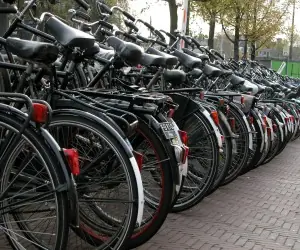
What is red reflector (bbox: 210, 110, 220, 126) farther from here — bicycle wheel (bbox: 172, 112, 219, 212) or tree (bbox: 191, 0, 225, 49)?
tree (bbox: 191, 0, 225, 49)

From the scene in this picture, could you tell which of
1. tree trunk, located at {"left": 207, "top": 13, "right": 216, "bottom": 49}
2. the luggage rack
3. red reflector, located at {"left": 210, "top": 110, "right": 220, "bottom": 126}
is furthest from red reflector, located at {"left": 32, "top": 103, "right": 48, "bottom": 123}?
tree trunk, located at {"left": 207, "top": 13, "right": 216, "bottom": 49}

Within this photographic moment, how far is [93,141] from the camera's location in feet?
11.0

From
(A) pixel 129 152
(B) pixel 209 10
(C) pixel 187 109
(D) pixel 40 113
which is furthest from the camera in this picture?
(B) pixel 209 10

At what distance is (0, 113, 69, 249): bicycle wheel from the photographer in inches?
106

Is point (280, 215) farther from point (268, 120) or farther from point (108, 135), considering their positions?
point (108, 135)

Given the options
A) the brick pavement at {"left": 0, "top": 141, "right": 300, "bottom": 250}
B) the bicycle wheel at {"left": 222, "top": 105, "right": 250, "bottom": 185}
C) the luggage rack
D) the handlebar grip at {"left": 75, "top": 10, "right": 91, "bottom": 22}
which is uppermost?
the handlebar grip at {"left": 75, "top": 10, "right": 91, "bottom": 22}

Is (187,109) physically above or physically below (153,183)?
above

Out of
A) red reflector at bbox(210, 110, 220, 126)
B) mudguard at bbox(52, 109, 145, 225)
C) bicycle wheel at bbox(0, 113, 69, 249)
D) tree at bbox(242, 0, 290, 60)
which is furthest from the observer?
tree at bbox(242, 0, 290, 60)

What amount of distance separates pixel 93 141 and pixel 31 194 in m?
0.61

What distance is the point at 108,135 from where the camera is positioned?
3.15 metres

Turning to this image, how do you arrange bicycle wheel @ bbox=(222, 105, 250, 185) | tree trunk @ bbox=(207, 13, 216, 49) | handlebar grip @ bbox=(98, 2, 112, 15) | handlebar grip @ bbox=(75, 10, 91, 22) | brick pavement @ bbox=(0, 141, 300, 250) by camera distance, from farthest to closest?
tree trunk @ bbox=(207, 13, 216, 49)
bicycle wheel @ bbox=(222, 105, 250, 185)
handlebar grip @ bbox=(98, 2, 112, 15)
handlebar grip @ bbox=(75, 10, 91, 22)
brick pavement @ bbox=(0, 141, 300, 250)

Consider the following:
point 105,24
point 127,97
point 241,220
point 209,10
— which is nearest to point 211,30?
point 209,10

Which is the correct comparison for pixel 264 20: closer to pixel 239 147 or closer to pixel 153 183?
pixel 239 147

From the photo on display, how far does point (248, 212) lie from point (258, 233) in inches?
27.8
